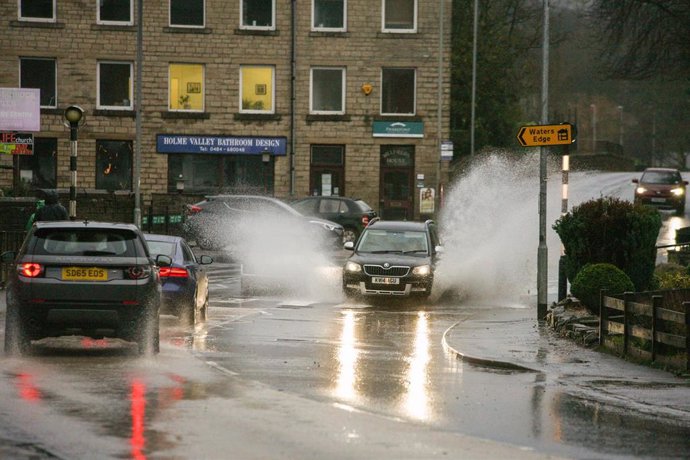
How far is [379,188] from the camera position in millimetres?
54281

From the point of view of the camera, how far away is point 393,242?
2881cm

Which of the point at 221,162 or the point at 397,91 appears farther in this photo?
the point at 397,91

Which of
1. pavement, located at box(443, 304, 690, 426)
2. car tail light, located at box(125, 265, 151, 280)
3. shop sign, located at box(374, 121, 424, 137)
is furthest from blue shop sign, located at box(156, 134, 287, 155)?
car tail light, located at box(125, 265, 151, 280)

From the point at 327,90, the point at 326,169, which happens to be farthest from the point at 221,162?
the point at 327,90

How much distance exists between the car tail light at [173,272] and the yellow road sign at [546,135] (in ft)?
19.1

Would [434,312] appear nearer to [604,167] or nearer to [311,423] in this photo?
[311,423]

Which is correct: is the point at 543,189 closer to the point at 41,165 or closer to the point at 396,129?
the point at 396,129

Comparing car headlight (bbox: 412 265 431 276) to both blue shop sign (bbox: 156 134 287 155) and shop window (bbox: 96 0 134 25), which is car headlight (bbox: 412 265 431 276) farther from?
shop window (bbox: 96 0 134 25)

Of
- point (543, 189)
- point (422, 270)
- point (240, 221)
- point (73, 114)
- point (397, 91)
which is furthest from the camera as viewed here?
point (397, 91)

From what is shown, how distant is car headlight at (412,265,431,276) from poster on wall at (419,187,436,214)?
2426 cm

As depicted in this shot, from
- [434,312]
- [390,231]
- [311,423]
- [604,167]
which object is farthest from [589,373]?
[604,167]

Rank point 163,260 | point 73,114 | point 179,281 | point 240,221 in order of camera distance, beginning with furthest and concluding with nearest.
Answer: point 240,221 < point 73,114 < point 179,281 < point 163,260

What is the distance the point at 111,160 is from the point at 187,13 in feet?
21.5

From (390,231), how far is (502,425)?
17390 millimetres
